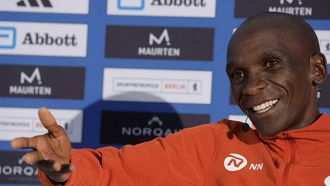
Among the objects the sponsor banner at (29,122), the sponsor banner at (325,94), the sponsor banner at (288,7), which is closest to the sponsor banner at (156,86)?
the sponsor banner at (29,122)

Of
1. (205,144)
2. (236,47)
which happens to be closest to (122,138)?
(205,144)

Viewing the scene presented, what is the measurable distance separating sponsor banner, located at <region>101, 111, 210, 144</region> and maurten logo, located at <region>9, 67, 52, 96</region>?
219 millimetres

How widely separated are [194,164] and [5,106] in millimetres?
832

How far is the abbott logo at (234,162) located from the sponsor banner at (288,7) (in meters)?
0.64

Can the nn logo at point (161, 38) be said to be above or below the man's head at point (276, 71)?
above

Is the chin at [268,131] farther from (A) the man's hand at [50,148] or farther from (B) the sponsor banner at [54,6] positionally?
(B) the sponsor banner at [54,6]

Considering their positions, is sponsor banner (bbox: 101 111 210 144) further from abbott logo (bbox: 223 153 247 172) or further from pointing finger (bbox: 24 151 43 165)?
pointing finger (bbox: 24 151 43 165)

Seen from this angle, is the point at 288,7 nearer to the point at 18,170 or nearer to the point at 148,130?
the point at 148,130

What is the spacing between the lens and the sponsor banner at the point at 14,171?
6.52 feet

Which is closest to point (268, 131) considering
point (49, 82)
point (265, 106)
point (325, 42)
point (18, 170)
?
point (265, 106)

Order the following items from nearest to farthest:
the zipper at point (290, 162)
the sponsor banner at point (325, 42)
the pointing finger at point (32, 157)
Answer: the pointing finger at point (32, 157) → the zipper at point (290, 162) → the sponsor banner at point (325, 42)

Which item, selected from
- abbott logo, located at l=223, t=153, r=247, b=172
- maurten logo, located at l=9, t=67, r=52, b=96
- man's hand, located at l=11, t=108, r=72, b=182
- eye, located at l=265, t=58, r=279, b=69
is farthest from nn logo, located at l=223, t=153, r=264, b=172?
maurten logo, located at l=9, t=67, r=52, b=96

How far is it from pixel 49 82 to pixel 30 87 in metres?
0.07

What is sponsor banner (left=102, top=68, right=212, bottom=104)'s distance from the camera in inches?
75.5
